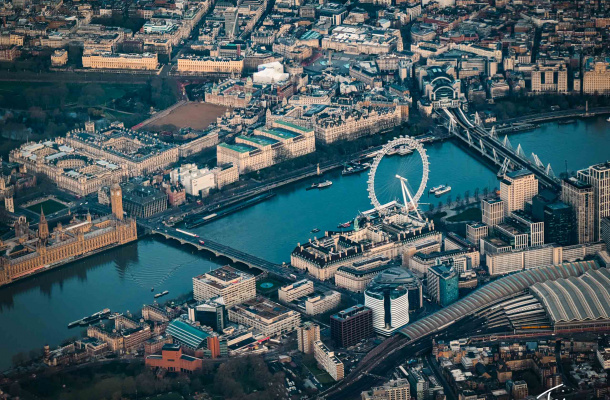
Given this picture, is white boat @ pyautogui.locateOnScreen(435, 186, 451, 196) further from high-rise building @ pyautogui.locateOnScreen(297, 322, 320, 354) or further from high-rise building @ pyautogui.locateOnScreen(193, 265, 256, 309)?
high-rise building @ pyautogui.locateOnScreen(297, 322, 320, 354)

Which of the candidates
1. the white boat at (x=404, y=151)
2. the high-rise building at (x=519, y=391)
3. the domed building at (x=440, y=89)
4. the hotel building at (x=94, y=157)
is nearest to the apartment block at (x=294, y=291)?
the high-rise building at (x=519, y=391)

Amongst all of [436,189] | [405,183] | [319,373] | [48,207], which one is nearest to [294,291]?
[319,373]

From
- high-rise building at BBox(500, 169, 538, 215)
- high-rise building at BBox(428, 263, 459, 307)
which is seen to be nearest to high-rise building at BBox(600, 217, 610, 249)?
high-rise building at BBox(500, 169, 538, 215)

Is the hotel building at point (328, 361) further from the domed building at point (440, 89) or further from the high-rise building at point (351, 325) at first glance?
the domed building at point (440, 89)

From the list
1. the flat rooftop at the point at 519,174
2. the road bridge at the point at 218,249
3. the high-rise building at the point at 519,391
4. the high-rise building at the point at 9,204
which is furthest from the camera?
the high-rise building at the point at 9,204

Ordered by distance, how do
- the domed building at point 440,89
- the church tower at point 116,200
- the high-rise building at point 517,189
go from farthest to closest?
the domed building at point 440,89 < the church tower at point 116,200 < the high-rise building at point 517,189

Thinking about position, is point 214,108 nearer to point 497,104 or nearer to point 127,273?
point 497,104
